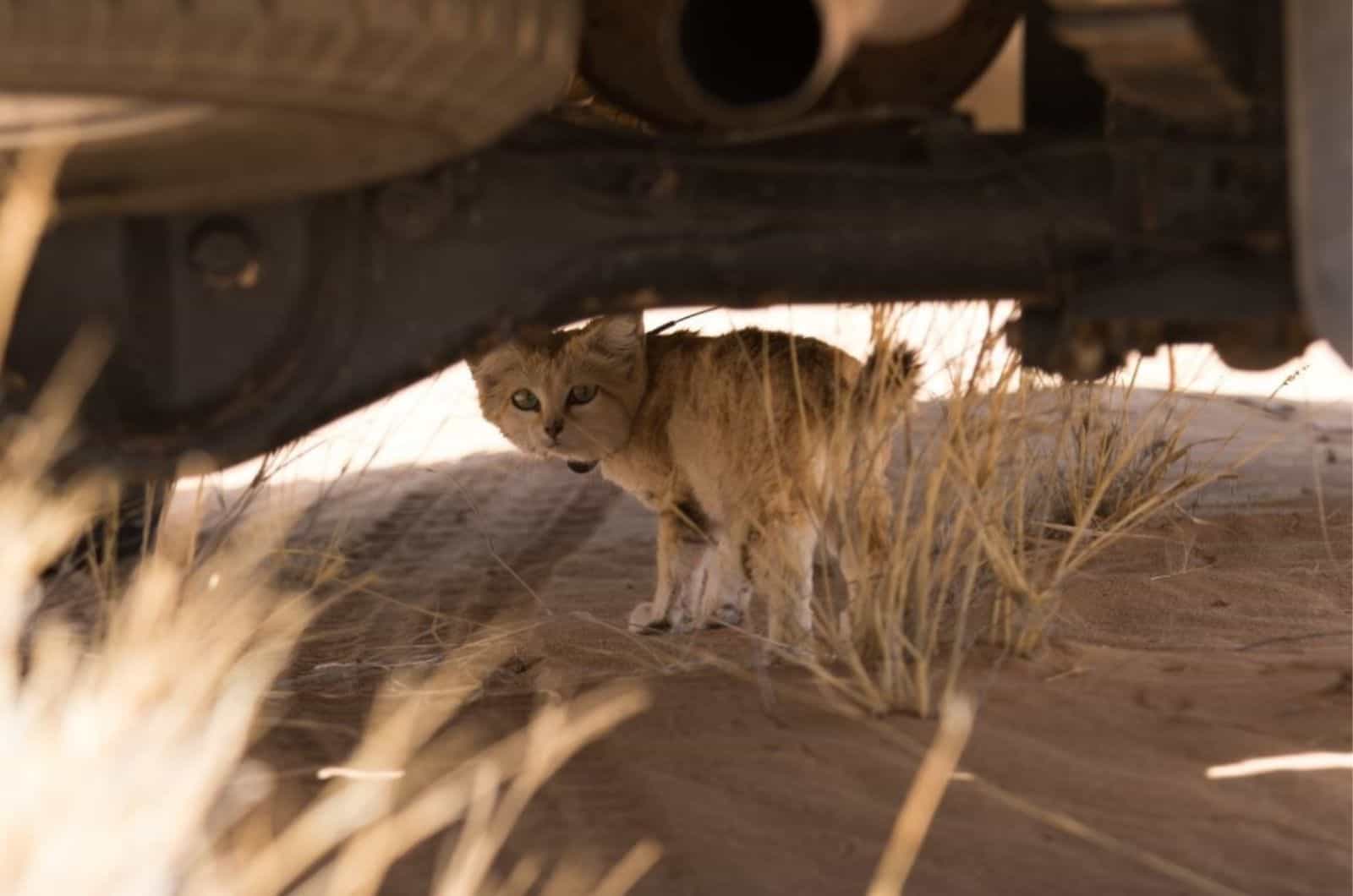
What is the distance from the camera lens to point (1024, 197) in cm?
253

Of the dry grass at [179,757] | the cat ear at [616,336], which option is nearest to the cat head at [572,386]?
the cat ear at [616,336]

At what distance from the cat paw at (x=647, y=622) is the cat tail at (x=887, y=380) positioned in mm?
929

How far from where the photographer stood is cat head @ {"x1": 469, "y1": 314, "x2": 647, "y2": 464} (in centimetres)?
520

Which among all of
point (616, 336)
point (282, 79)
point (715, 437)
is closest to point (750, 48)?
point (282, 79)

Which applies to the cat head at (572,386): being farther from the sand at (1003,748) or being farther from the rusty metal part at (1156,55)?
the rusty metal part at (1156,55)

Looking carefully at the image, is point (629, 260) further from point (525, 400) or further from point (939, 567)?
point (525, 400)

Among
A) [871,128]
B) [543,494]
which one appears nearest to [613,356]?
[543,494]

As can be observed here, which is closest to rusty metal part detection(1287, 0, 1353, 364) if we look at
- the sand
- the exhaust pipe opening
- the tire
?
the exhaust pipe opening

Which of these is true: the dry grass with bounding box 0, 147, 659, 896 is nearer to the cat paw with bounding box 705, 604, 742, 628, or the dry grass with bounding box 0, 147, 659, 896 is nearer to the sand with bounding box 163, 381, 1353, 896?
the sand with bounding box 163, 381, 1353, 896

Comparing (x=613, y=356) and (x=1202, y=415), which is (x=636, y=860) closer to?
(x=613, y=356)

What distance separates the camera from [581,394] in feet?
17.5

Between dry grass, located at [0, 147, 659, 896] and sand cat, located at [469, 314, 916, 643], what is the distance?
79 cm

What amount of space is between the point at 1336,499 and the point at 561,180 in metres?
3.90

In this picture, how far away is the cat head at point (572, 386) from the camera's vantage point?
5203mm
